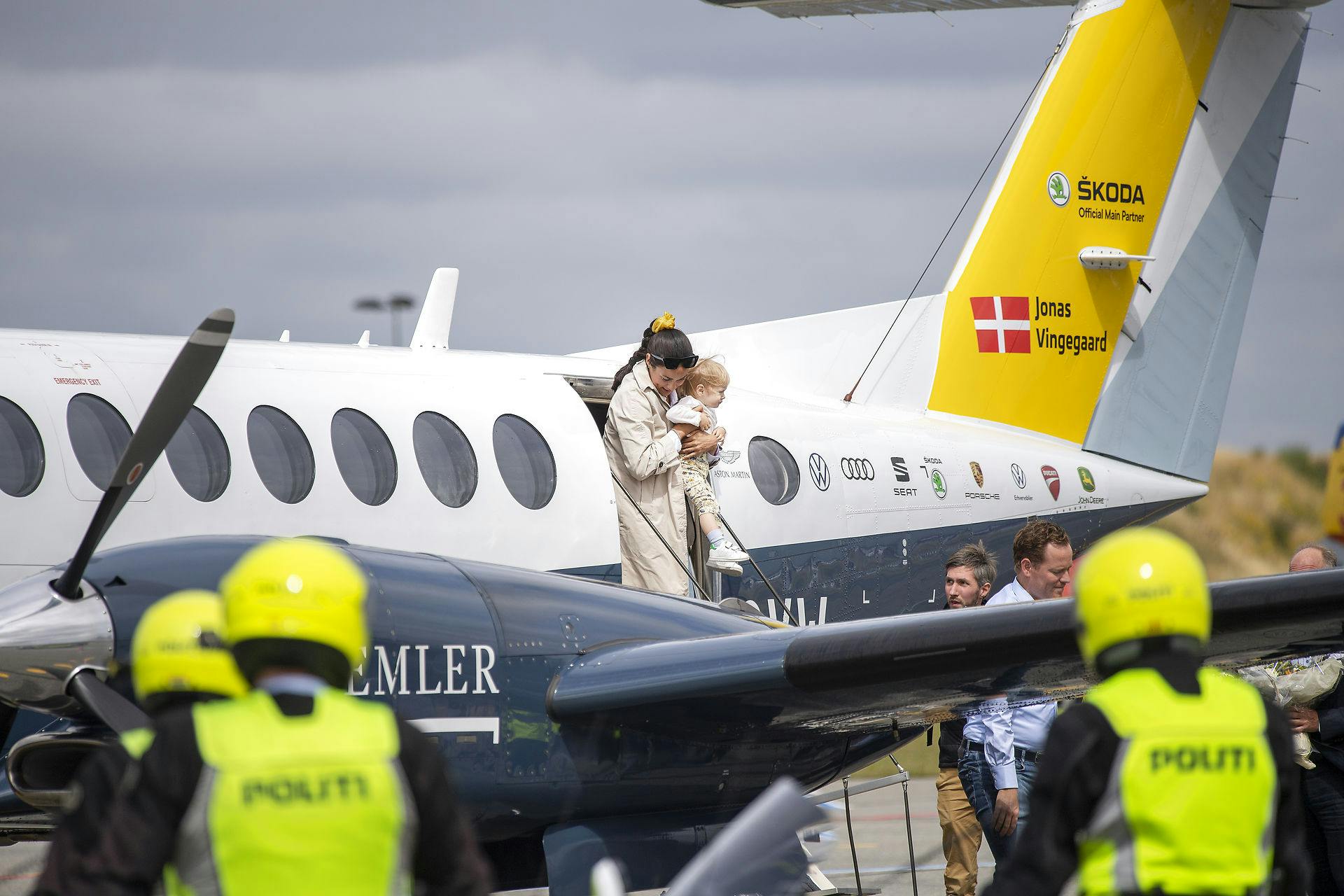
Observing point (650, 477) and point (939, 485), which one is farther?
point (939, 485)

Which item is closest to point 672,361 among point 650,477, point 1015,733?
point 650,477

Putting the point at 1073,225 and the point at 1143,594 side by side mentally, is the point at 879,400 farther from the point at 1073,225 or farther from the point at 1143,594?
the point at 1143,594

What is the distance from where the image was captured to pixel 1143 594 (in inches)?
96.7

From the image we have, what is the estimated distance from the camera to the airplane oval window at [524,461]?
7.14 metres

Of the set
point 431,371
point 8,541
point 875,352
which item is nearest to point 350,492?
point 431,371

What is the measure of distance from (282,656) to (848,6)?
9.35 m

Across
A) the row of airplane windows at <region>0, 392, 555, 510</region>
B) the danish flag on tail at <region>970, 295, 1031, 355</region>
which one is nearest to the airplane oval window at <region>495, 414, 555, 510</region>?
the row of airplane windows at <region>0, 392, 555, 510</region>

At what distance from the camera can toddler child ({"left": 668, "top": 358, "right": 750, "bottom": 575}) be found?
21.9 ft

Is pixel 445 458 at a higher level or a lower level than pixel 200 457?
higher

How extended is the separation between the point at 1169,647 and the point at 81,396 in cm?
490

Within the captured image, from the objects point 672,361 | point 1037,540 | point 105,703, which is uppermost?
point 672,361

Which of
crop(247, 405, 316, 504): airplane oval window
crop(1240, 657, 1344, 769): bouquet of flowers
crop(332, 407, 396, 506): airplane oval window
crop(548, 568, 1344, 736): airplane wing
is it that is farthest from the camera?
crop(332, 407, 396, 506): airplane oval window

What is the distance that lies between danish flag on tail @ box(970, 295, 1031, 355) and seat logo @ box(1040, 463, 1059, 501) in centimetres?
96

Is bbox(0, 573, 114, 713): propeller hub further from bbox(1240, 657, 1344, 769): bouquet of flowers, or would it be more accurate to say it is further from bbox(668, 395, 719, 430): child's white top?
bbox(1240, 657, 1344, 769): bouquet of flowers
